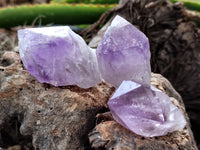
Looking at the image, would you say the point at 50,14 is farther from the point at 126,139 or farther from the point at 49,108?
the point at 126,139

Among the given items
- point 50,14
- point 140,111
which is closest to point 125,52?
point 140,111

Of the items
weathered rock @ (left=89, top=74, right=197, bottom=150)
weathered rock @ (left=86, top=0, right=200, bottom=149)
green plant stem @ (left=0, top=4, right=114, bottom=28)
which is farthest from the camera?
green plant stem @ (left=0, top=4, right=114, bottom=28)

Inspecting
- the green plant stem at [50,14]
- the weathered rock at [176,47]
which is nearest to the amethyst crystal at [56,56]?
the weathered rock at [176,47]

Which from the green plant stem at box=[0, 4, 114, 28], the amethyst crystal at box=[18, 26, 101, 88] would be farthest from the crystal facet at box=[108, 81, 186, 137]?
the green plant stem at box=[0, 4, 114, 28]

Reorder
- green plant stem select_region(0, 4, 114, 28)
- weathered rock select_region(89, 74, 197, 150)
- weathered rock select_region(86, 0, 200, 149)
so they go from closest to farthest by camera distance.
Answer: weathered rock select_region(89, 74, 197, 150) < weathered rock select_region(86, 0, 200, 149) < green plant stem select_region(0, 4, 114, 28)

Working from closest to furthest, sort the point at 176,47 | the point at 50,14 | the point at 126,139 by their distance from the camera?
1. the point at 126,139
2. the point at 176,47
3. the point at 50,14

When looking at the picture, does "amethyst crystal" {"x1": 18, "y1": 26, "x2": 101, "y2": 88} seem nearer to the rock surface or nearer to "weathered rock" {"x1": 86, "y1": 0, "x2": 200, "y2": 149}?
the rock surface

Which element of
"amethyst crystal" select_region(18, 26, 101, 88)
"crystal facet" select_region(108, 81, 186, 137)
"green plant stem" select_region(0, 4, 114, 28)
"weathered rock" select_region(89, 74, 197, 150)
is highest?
"amethyst crystal" select_region(18, 26, 101, 88)
